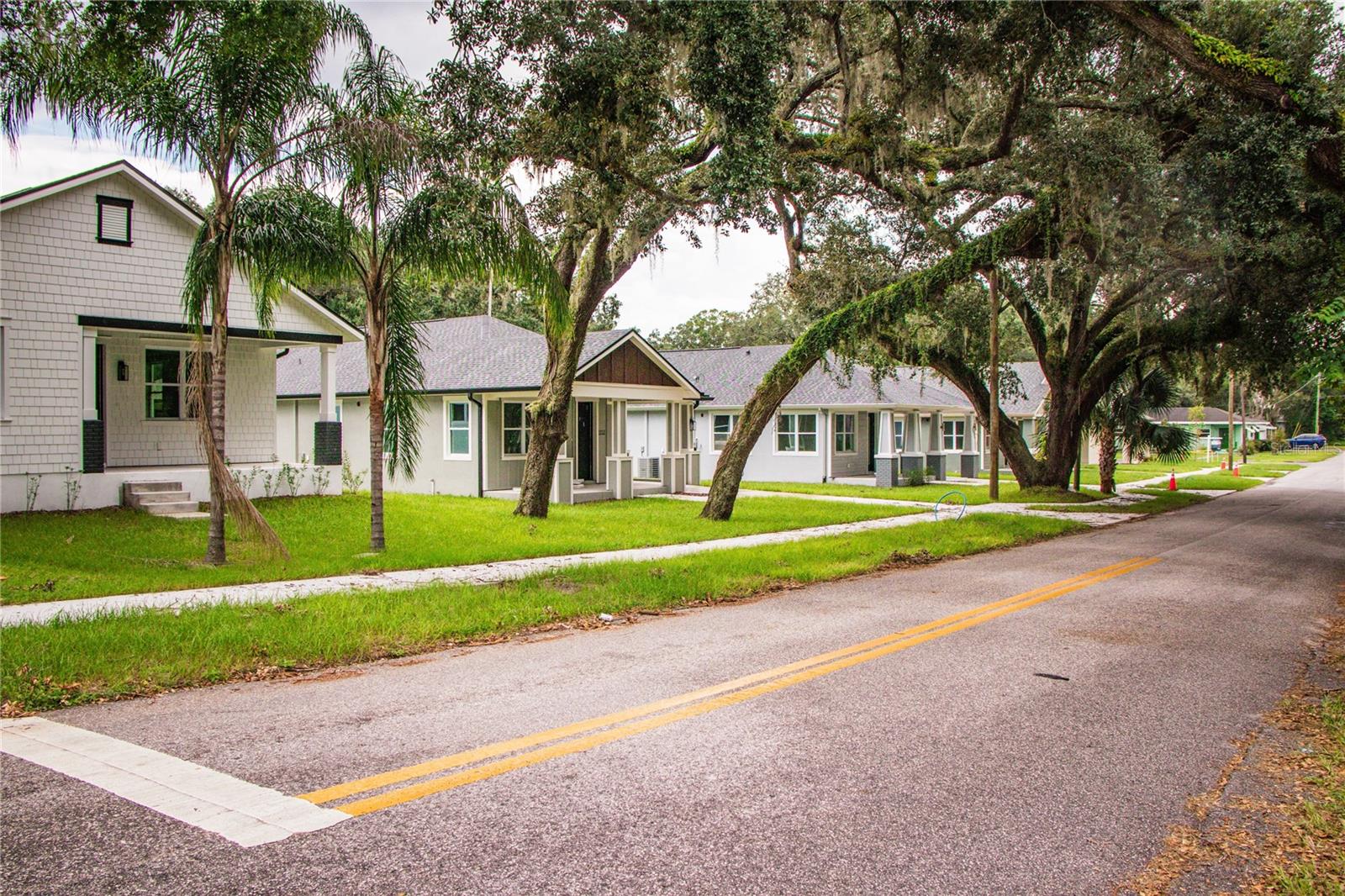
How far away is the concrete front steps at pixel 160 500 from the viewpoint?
15938 millimetres

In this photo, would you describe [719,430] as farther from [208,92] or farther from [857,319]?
[208,92]

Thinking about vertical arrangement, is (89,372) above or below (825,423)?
above

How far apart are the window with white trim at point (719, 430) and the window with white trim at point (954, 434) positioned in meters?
10.1

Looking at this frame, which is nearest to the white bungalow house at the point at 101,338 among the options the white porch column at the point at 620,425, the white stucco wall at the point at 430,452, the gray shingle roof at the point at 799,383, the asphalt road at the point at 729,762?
the white stucco wall at the point at 430,452

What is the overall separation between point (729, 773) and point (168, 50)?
11434mm

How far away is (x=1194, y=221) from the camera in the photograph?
16469mm

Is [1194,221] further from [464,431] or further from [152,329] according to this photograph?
[152,329]

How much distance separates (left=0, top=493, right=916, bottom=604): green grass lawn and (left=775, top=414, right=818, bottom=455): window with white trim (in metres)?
11.3

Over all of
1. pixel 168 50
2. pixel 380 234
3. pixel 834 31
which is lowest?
pixel 380 234

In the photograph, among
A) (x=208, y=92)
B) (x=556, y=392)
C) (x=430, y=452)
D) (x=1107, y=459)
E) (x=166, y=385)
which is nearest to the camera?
(x=208, y=92)

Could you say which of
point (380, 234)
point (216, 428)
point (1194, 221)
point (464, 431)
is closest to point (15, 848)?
point (216, 428)

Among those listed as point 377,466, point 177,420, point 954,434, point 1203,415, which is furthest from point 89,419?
point 1203,415

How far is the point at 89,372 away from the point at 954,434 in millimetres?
31587

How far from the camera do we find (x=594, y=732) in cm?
534
